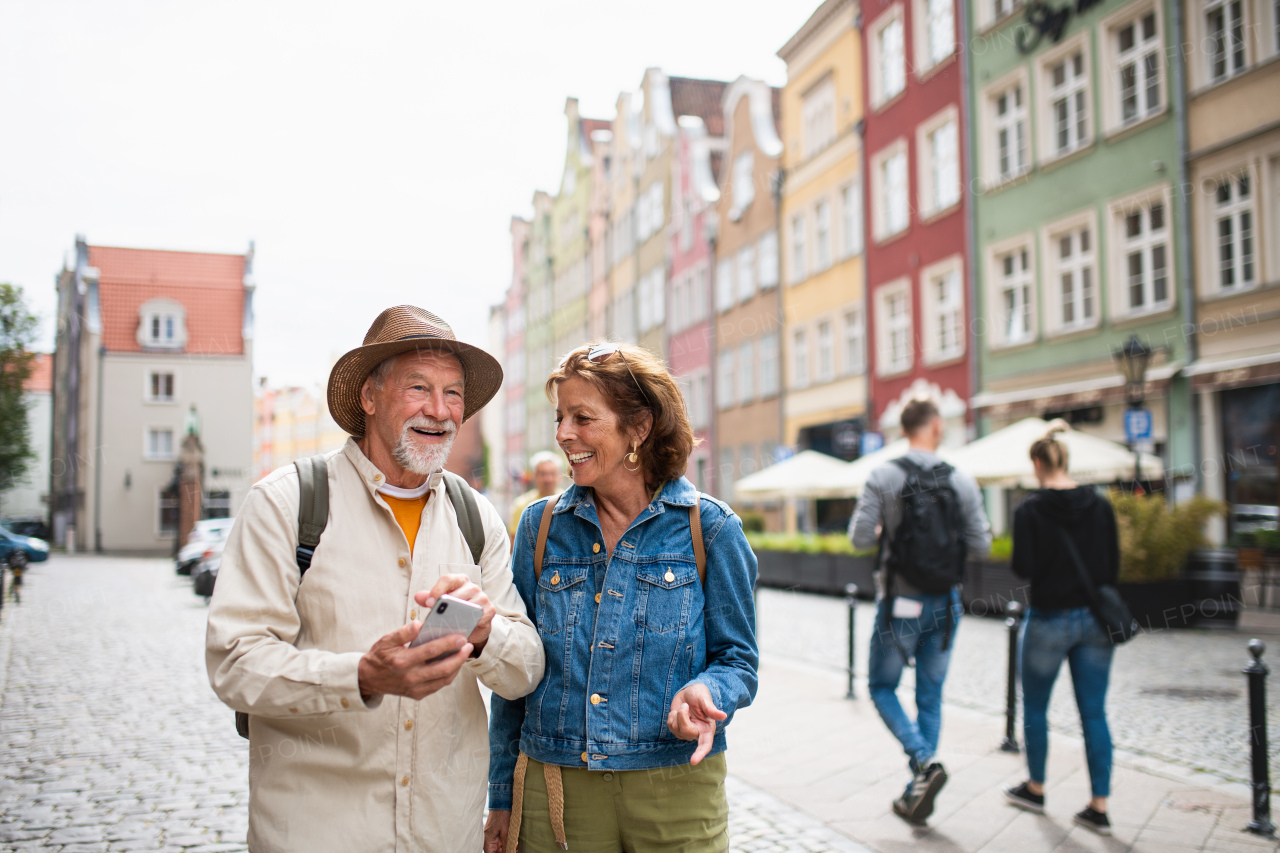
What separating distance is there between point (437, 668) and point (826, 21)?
2678 centimetres

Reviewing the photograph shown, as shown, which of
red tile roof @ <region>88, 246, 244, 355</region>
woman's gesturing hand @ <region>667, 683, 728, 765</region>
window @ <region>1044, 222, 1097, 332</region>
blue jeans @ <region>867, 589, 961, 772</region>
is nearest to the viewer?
woman's gesturing hand @ <region>667, 683, 728, 765</region>

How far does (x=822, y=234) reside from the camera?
88.9 feet

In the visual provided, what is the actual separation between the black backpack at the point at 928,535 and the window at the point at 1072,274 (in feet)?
45.2

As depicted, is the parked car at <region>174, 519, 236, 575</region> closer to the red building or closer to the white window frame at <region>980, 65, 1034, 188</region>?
the red building

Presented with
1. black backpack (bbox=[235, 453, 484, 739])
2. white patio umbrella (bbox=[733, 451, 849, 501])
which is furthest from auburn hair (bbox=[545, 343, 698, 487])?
white patio umbrella (bbox=[733, 451, 849, 501])

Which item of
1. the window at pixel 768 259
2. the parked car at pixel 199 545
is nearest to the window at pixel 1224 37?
the window at pixel 768 259

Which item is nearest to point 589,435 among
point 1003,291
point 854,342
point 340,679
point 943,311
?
point 340,679

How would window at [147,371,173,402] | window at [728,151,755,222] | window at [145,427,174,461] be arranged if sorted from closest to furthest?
1. window at [728,151,755,222]
2. window at [145,427,174,461]
3. window at [147,371,173,402]

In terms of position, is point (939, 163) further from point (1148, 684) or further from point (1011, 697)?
point (1011, 697)

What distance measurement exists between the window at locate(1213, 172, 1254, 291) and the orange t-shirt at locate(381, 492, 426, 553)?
14.9 meters

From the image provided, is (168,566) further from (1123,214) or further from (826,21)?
(1123,214)

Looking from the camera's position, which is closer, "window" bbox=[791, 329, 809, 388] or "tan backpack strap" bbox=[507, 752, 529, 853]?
"tan backpack strap" bbox=[507, 752, 529, 853]

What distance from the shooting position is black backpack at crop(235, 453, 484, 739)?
230 cm

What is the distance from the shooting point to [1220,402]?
15.1m
